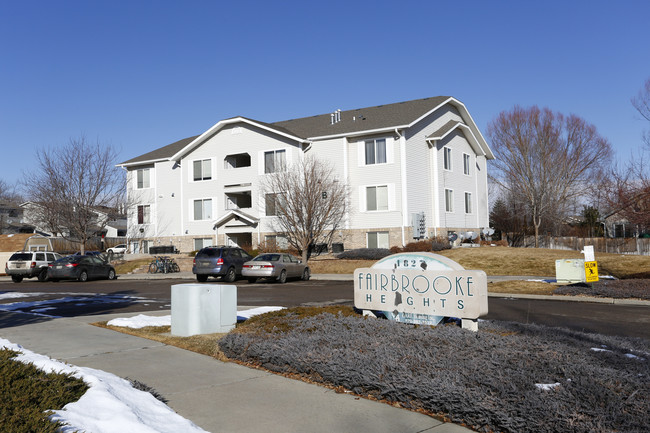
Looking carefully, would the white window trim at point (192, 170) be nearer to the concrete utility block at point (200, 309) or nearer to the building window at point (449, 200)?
the building window at point (449, 200)

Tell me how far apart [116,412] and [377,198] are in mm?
32738

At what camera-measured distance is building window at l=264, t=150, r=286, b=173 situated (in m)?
39.1

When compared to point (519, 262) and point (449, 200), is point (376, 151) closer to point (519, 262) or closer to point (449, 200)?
point (449, 200)

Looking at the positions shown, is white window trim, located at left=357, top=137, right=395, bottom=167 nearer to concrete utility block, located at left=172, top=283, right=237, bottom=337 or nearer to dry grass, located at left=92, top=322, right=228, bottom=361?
dry grass, located at left=92, top=322, right=228, bottom=361

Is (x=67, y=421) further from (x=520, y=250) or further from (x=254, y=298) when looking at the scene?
(x=520, y=250)

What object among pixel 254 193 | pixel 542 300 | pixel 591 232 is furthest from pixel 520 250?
pixel 591 232

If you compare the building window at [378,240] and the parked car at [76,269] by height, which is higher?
the building window at [378,240]

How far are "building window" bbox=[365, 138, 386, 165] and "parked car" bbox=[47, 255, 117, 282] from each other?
59.6 feet

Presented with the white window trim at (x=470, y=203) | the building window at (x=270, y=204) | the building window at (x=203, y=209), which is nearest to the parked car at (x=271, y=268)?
the building window at (x=270, y=204)

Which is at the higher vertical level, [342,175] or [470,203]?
[342,175]

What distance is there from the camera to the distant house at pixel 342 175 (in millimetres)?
36656

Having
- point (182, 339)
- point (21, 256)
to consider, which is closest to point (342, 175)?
point (21, 256)

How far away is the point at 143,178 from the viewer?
158ft

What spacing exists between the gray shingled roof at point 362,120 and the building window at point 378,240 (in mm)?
6954
